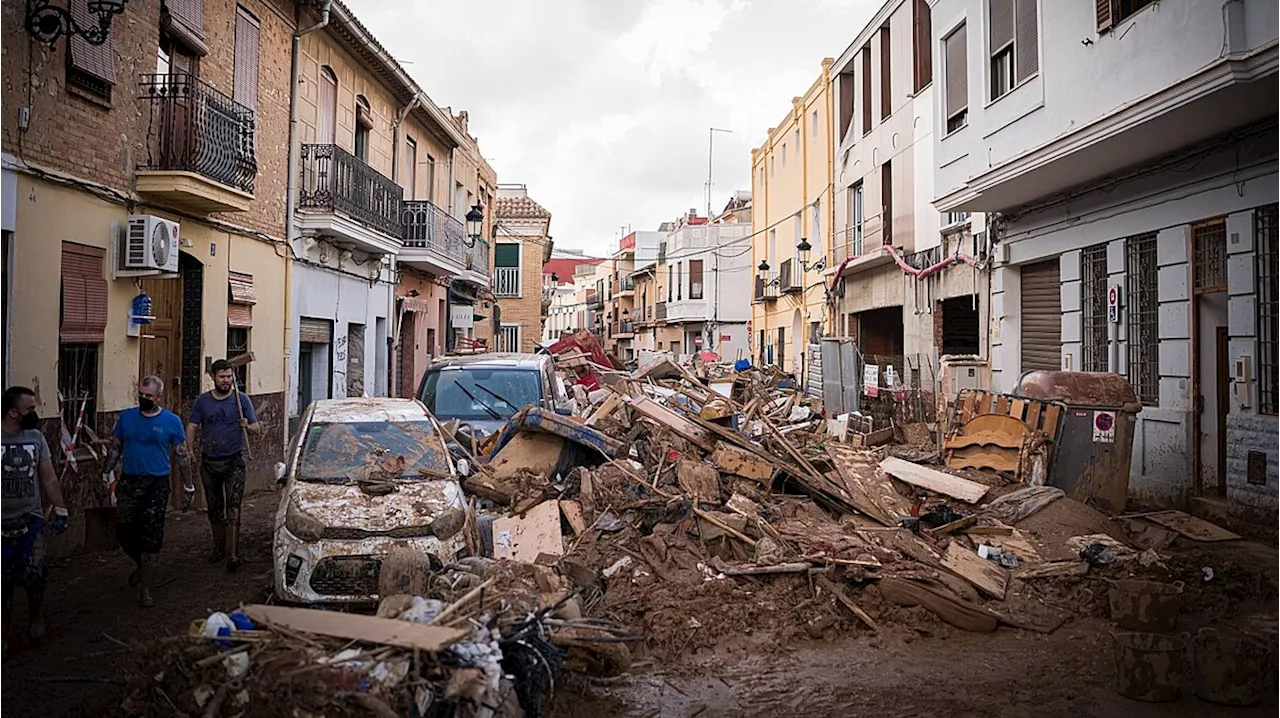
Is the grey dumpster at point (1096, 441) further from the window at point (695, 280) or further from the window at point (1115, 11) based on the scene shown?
the window at point (695, 280)

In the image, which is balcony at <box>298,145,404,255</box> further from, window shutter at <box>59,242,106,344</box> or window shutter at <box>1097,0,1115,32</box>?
window shutter at <box>1097,0,1115,32</box>

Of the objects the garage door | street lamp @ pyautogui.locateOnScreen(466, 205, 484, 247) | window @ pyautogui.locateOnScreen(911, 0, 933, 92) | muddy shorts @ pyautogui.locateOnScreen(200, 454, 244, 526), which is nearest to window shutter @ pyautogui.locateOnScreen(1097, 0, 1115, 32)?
the garage door

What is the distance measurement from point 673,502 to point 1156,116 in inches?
242

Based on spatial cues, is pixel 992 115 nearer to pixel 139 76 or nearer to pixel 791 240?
pixel 139 76

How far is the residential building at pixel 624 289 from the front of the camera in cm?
6450

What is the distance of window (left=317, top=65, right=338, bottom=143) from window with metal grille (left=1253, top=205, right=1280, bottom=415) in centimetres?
1430

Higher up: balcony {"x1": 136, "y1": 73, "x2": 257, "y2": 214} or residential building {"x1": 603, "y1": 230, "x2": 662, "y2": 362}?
residential building {"x1": 603, "y1": 230, "x2": 662, "y2": 362}

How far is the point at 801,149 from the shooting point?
28.0m

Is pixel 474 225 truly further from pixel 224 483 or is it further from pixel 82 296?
pixel 224 483

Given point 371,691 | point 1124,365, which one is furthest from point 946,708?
point 1124,365

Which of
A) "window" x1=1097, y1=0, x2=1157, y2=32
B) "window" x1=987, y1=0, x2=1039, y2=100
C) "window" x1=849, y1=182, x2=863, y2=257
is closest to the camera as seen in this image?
"window" x1=1097, y1=0, x2=1157, y2=32

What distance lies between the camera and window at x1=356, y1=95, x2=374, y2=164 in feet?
60.5

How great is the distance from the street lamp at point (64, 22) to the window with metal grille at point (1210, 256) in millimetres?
11485

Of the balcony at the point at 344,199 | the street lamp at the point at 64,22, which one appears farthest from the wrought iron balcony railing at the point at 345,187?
the street lamp at the point at 64,22
